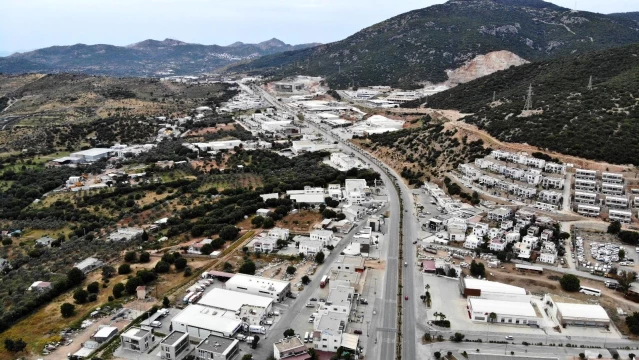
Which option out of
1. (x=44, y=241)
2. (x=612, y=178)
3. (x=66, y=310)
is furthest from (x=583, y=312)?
Result: (x=44, y=241)

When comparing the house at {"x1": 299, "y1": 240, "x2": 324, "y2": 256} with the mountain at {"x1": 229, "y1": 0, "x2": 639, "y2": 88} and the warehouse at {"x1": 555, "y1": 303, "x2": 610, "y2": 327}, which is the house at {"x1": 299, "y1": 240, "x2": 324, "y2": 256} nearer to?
the warehouse at {"x1": 555, "y1": 303, "x2": 610, "y2": 327}

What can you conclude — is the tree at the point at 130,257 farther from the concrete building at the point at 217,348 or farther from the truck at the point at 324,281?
the truck at the point at 324,281

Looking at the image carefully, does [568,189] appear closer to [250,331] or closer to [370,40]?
[250,331]

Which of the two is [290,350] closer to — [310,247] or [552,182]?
[310,247]

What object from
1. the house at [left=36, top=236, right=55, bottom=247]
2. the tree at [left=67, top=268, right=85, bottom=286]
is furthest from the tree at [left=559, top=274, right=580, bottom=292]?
the house at [left=36, top=236, right=55, bottom=247]

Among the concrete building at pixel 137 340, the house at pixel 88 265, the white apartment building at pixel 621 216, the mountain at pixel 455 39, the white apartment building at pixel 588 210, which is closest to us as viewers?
the concrete building at pixel 137 340

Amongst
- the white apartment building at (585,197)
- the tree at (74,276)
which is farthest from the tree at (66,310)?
the white apartment building at (585,197)
